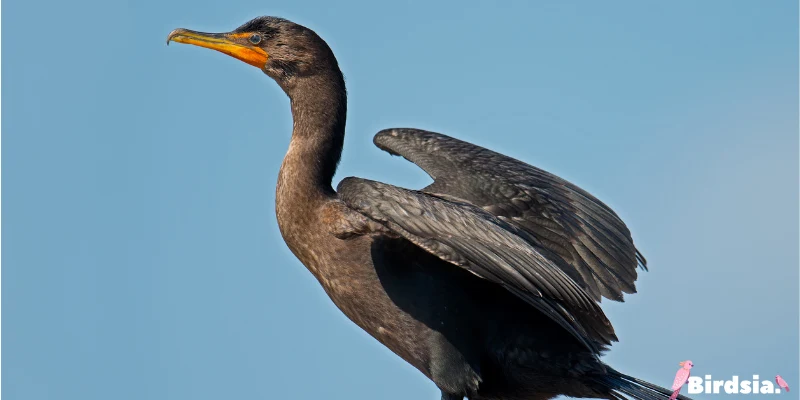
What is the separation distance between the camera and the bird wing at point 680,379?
8.35 m

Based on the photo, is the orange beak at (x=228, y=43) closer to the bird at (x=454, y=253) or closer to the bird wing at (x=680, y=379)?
the bird at (x=454, y=253)

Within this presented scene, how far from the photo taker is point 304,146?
8.79 metres

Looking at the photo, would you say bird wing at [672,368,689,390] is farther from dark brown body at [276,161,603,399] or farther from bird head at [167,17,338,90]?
bird head at [167,17,338,90]

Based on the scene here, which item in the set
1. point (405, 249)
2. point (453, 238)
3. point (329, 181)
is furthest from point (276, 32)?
point (453, 238)

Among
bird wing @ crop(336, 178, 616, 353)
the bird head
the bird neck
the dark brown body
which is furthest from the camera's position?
the bird head

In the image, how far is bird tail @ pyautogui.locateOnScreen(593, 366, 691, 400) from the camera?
838 cm

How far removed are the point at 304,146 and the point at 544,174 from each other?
6.14 feet

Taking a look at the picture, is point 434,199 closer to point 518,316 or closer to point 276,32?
point 518,316

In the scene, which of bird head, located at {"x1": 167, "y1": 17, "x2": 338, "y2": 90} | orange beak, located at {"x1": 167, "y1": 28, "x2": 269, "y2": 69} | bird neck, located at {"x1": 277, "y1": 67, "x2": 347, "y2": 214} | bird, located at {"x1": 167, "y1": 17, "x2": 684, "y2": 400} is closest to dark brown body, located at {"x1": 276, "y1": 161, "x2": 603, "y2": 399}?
bird, located at {"x1": 167, "y1": 17, "x2": 684, "y2": 400}

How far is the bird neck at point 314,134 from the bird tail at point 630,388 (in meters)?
1.95

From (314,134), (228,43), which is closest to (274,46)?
(228,43)

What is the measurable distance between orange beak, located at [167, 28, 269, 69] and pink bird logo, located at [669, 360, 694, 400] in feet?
10.4

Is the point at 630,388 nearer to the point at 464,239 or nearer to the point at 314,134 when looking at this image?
the point at 464,239

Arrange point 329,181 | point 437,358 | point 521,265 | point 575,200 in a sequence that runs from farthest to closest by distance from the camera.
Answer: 1. point 575,200
2. point 329,181
3. point 437,358
4. point 521,265
